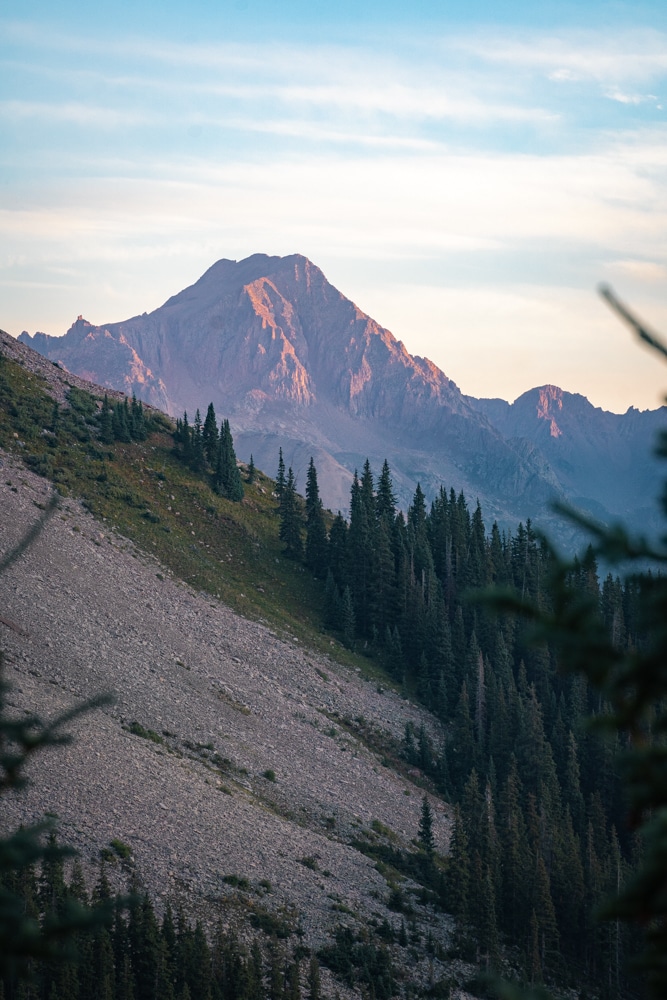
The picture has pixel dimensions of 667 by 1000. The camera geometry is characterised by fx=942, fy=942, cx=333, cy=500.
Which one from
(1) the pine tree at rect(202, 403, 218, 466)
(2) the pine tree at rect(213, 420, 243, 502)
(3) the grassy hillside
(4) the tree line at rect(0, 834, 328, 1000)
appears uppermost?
(1) the pine tree at rect(202, 403, 218, 466)

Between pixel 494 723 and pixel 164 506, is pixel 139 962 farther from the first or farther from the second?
pixel 164 506

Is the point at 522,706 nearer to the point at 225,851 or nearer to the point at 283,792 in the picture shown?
the point at 283,792

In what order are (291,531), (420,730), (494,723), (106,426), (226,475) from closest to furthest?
(420,730)
(494,723)
(106,426)
(291,531)
(226,475)

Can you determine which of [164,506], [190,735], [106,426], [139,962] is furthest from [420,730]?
[139,962]

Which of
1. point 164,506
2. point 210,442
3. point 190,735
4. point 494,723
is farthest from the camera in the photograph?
point 210,442

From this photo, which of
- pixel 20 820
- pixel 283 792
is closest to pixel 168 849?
pixel 20 820

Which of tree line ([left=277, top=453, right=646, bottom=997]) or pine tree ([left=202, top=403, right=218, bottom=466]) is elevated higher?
pine tree ([left=202, top=403, right=218, bottom=466])

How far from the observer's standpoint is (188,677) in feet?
238

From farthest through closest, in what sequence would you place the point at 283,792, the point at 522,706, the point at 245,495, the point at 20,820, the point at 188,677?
the point at 245,495, the point at 522,706, the point at 188,677, the point at 283,792, the point at 20,820

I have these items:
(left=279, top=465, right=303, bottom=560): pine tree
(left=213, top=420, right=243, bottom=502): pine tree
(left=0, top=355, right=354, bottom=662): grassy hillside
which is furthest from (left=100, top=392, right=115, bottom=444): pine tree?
(left=279, top=465, right=303, bottom=560): pine tree

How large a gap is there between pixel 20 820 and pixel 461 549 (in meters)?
81.7

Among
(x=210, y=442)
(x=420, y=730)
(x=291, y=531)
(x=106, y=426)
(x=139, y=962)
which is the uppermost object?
(x=210, y=442)

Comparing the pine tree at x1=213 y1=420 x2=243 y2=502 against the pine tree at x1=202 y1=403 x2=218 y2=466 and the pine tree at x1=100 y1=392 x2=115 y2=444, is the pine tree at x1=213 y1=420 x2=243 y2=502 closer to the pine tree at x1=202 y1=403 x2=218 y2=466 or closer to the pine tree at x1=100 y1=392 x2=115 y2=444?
the pine tree at x1=202 y1=403 x2=218 y2=466

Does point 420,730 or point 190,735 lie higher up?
point 420,730
